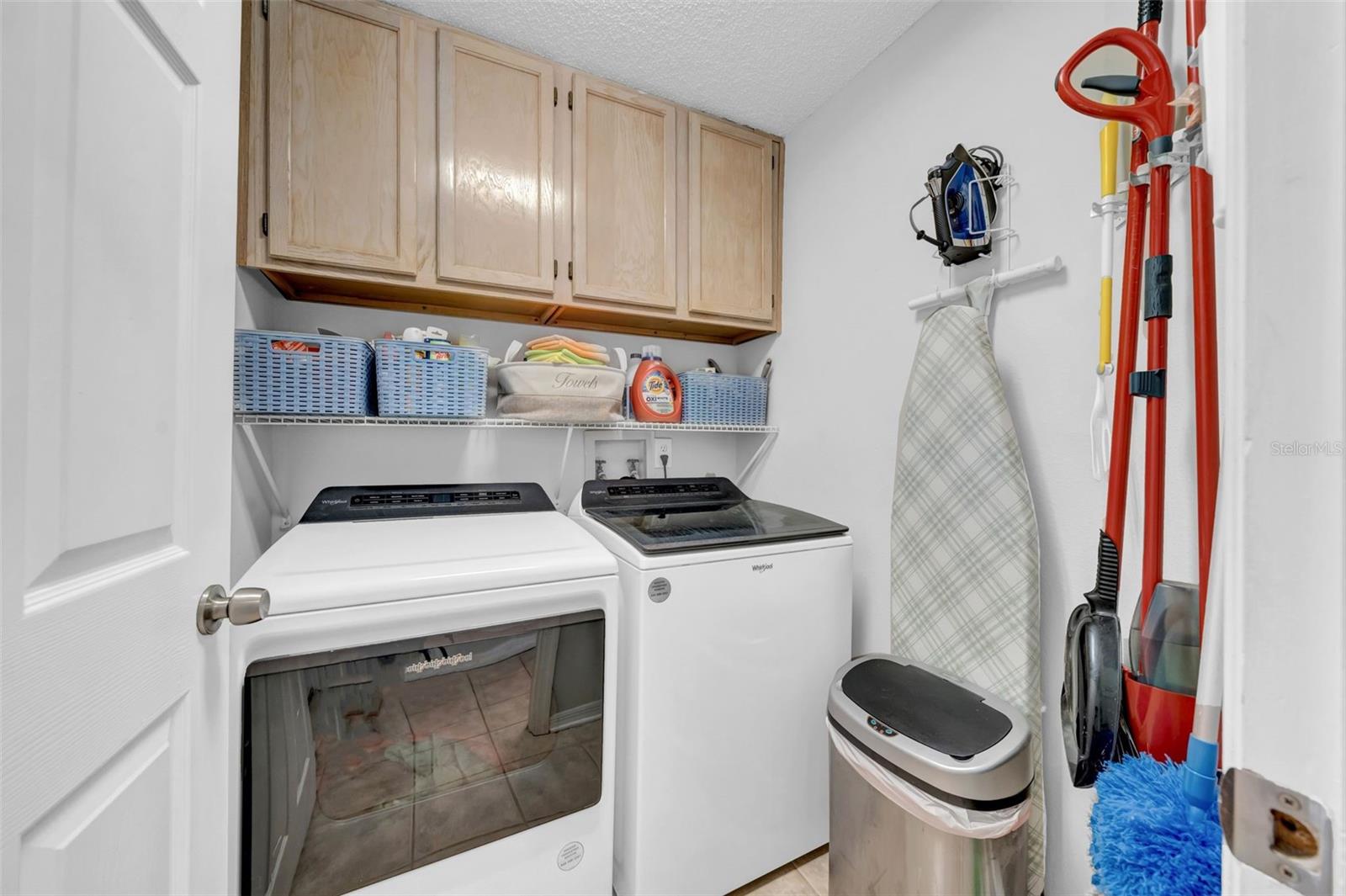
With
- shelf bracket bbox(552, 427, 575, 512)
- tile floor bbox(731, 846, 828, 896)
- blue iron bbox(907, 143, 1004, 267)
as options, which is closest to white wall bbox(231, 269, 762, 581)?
shelf bracket bbox(552, 427, 575, 512)

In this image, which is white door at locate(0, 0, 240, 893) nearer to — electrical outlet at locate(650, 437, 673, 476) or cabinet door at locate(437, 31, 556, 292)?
cabinet door at locate(437, 31, 556, 292)

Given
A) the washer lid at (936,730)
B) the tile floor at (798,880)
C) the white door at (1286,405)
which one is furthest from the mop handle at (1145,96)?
the tile floor at (798,880)

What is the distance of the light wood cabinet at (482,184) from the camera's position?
1280 mm

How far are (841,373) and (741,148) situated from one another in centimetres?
97

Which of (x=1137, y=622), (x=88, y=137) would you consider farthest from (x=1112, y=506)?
(x=88, y=137)

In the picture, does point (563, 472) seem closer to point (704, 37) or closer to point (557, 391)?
point (557, 391)

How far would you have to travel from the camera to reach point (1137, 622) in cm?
87

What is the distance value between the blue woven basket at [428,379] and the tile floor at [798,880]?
1.57m

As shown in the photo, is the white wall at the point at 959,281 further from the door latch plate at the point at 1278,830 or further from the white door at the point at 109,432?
the white door at the point at 109,432

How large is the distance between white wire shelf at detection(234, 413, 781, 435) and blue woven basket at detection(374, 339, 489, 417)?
0.07ft

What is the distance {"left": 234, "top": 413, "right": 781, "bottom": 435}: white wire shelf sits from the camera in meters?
1.27

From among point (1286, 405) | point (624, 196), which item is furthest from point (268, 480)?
point (1286, 405)

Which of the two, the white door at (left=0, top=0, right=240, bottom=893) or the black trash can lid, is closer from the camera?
the white door at (left=0, top=0, right=240, bottom=893)

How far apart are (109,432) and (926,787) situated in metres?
1.31
